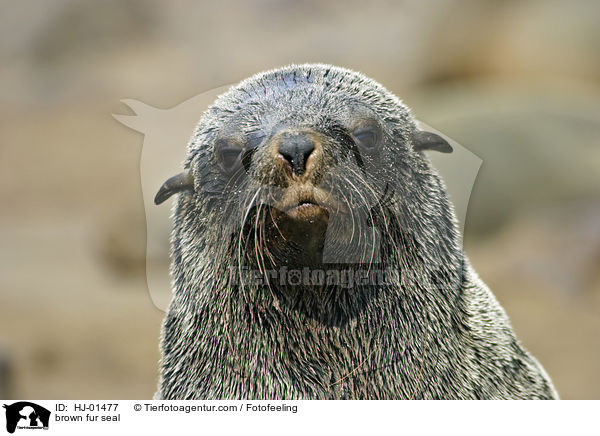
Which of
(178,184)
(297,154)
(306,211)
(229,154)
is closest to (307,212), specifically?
(306,211)

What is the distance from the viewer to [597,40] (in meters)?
4.14

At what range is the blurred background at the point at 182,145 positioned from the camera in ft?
8.19

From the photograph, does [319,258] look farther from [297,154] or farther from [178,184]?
[178,184]

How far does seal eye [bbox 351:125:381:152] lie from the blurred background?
0.33 metres

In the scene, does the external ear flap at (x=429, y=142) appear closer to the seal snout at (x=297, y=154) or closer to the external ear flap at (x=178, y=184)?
the seal snout at (x=297, y=154)

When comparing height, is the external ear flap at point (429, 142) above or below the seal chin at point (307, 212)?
above

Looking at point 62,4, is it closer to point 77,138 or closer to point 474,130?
point 77,138

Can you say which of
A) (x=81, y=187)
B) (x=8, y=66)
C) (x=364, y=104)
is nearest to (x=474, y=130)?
(x=364, y=104)

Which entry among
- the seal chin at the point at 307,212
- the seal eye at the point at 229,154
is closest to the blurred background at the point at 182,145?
the seal eye at the point at 229,154

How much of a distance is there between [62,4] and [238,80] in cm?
105
